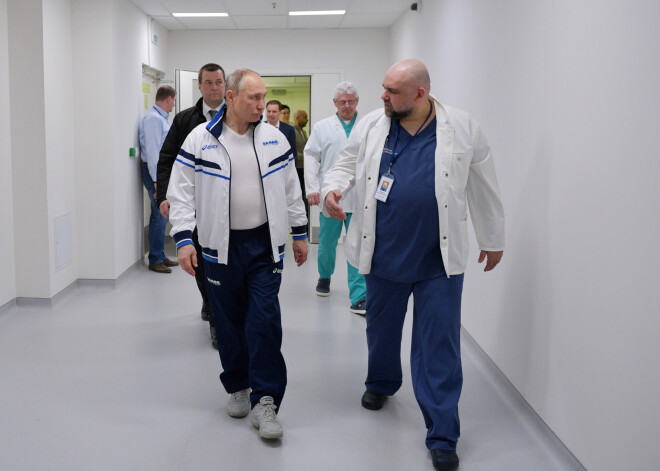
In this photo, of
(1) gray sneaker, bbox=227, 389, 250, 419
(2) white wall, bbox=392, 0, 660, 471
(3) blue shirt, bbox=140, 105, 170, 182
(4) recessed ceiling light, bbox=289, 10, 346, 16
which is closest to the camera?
(2) white wall, bbox=392, 0, 660, 471

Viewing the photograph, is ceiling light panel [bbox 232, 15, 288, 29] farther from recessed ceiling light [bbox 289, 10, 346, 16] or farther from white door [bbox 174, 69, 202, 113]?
white door [bbox 174, 69, 202, 113]

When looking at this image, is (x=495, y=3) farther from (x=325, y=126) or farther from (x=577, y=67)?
(x=325, y=126)

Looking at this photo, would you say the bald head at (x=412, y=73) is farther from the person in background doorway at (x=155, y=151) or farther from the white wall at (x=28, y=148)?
the person in background doorway at (x=155, y=151)

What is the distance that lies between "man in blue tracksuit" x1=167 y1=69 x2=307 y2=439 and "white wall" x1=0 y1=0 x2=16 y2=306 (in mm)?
2373

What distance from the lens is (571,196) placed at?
2.55 m

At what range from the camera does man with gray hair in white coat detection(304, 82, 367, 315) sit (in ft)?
15.6

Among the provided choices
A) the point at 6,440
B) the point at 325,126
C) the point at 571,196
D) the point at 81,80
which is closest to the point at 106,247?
the point at 81,80

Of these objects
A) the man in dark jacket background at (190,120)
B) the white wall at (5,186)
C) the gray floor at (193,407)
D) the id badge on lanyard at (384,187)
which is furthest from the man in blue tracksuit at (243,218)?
the white wall at (5,186)

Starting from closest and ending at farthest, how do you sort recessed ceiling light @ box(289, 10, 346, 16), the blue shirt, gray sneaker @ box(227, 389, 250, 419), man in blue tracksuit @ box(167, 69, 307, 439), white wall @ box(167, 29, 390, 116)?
man in blue tracksuit @ box(167, 69, 307, 439) < gray sneaker @ box(227, 389, 250, 419) < the blue shirt < recessed ceiling light @ box(289, 10, 346, 16) < white wall @ box(167, 29, 390, 116)

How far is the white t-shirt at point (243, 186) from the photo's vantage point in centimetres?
280

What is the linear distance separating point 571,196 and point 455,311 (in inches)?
25.2

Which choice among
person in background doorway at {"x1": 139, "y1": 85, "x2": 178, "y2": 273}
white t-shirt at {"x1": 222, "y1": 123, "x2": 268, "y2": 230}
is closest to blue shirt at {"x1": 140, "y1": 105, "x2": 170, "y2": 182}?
person in background doorway at {"x1": 139, "y1": 85, "x2": 178, "y2": 273}

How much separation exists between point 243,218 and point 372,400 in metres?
1.08

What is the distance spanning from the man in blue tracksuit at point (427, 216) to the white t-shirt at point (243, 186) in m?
0.30
